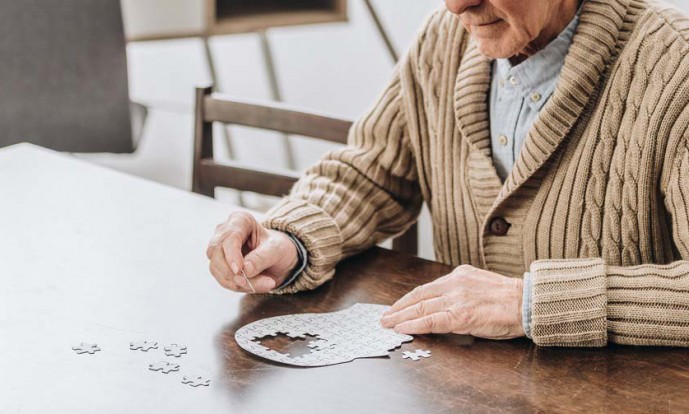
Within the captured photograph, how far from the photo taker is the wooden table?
56.6 inches

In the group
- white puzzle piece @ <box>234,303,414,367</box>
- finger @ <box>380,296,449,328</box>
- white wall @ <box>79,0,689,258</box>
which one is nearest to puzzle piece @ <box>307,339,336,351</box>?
white puzzle piece @ <box>234,303,414,367</box>

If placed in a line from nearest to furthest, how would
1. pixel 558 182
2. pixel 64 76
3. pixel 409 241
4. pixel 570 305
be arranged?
pixel 570 305 → pixel 558 182 → pixel 409 241 → pixel 64 76

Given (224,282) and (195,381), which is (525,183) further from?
(195,381)

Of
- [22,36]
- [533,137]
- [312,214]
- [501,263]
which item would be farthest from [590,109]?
[22,36]

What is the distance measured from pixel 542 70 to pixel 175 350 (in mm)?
873

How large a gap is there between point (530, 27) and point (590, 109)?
7.5 inches

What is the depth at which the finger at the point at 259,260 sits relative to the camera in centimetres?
181

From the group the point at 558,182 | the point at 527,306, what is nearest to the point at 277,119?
the point at 558,182

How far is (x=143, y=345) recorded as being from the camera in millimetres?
1602

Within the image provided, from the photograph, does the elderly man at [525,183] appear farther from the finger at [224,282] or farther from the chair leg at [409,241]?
the chair leg at [409,241]

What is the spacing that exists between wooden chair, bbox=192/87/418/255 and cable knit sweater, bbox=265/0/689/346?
0.55 feet

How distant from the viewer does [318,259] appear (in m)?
1.87

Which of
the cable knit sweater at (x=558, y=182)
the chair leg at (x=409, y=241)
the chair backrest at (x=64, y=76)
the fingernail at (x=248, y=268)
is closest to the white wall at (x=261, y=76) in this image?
the chair backrest at (x=64, y=76)

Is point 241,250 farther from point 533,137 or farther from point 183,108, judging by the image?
point 183,108
